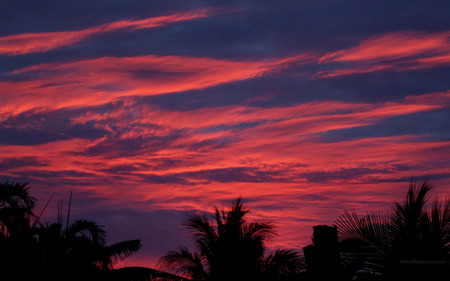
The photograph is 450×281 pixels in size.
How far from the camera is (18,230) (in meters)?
17.5

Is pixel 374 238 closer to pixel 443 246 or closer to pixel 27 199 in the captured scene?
pixel 443 246

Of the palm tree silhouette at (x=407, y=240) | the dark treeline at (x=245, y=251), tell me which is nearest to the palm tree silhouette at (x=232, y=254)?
the dark treeline at (x=245, y=251)

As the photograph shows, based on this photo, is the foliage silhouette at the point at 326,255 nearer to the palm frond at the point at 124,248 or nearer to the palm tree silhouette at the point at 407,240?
the palm tree silhouette at the point at 407,240

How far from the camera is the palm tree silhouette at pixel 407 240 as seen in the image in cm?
1016

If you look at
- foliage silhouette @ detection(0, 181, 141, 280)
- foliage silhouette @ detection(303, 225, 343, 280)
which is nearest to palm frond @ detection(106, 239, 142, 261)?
foliage silhouette @ detection(0, 181, 141, 280)

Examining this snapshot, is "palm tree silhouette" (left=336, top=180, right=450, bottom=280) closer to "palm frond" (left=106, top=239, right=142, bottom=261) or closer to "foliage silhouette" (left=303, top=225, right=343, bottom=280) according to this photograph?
"foliage silhouette" (left=303, top=225, right=343, bottom=280)

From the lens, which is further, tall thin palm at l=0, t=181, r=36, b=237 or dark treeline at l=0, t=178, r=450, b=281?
tall thin palm at l=0, t=181, r=36, b=237

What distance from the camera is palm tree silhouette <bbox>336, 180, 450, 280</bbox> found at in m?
10.2

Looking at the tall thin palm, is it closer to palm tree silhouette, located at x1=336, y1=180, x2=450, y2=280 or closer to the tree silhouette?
the tree silhouette

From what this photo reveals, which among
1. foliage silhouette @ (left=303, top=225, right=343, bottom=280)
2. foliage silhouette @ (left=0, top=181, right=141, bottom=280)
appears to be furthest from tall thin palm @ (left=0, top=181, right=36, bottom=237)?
foliage silhouette @ (left=303, top=225, right=343, bottom=280)

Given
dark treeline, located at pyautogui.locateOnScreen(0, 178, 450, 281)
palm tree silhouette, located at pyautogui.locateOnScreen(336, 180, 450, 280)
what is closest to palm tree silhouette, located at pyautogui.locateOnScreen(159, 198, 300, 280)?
dark treeline, located at pyautogui.locateOnScreen(0, 178, 450, 281)

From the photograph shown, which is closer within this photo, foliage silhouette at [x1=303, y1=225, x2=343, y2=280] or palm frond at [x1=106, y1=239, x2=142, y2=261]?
foliage silhouette at [x1=303, y1=225, x2=343, y2=280]

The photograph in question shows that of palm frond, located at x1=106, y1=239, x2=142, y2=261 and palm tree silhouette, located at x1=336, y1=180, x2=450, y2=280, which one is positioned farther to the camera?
palm frond, located at x1=106, y1=239, x2=142, y2=261

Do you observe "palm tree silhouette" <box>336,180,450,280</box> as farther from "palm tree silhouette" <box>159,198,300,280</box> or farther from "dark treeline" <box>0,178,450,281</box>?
"palm tree silhouette" <box>159,198,300,280</box>
